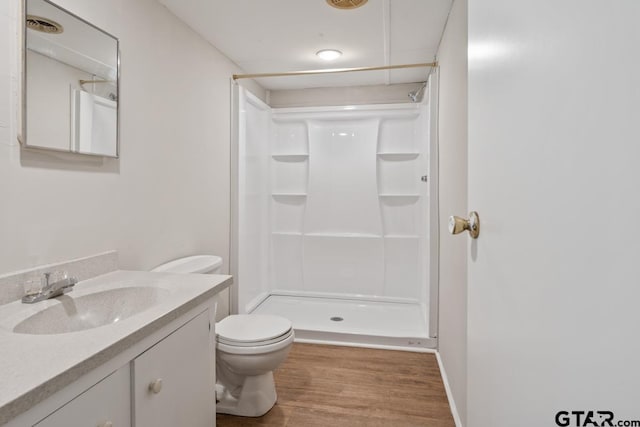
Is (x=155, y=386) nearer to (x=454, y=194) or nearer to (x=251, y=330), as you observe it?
(x=251, y=330)

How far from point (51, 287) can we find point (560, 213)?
1490 mm

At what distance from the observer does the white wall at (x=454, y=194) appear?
1.69 meters

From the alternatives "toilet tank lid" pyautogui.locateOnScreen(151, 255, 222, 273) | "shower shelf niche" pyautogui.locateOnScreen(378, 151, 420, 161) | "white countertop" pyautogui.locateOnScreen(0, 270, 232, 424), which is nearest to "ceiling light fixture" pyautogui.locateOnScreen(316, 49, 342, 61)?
"shower shelf niche" pyautogui.locateOnScreen(378, 151, 420, 161)

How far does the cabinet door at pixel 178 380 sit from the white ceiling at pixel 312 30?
68.7 inches

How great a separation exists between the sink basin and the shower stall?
1.81 meters

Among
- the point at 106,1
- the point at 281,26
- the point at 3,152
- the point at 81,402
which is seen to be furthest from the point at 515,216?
the point at 281,26

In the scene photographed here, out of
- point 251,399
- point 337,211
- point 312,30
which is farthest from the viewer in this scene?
point 337,211

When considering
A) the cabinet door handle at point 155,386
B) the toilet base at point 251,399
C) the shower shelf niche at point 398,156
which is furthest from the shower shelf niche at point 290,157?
the cabinet door handle at point 155,386

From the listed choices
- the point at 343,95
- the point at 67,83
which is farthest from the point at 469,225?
the point at 343,95

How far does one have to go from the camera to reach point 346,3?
1.97m

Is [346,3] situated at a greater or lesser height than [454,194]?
greater

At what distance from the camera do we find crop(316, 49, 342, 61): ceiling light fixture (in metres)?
2.71

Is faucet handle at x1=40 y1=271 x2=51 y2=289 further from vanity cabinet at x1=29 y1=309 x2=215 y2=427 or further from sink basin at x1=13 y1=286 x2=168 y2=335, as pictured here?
vanity cabinet at x1=29 y1=309 x2=215 y2=427

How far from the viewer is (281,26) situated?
89.5 inches
